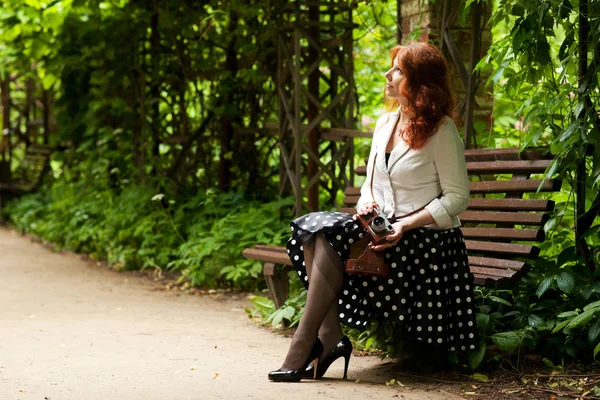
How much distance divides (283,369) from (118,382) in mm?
817

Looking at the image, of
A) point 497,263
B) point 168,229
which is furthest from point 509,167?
point 168,229

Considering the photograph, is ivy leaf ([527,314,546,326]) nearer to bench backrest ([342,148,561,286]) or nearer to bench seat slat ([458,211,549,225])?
bench backrest ([342,148,561,286])

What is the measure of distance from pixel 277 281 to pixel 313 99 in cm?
249

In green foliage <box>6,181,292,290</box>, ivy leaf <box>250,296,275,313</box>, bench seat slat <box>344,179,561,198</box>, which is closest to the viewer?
bench seat slat <box>344,179,561,198</box>

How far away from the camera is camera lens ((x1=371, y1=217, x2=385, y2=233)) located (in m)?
3.85

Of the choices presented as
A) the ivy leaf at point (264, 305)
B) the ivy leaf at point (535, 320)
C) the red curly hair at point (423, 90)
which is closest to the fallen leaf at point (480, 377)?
the ivy leaf at point (535, 320)

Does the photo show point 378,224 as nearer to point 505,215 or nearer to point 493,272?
point 493,272

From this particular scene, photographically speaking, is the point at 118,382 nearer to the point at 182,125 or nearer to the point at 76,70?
the point at 182,125

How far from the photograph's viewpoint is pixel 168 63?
1015 cm

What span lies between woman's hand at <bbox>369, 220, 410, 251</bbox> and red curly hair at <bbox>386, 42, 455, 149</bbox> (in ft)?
1.31

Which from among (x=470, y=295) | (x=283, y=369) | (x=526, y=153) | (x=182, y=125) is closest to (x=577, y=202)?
(x=526, y=153)

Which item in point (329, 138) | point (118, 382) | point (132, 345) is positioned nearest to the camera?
point (118, 382)

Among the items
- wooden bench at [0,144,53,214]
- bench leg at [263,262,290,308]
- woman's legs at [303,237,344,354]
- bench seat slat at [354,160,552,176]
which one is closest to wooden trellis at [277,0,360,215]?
bench leg at [263,262,290,308]

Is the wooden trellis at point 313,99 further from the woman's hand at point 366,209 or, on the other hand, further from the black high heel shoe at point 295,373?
the black high heel shoe at point 295,373
